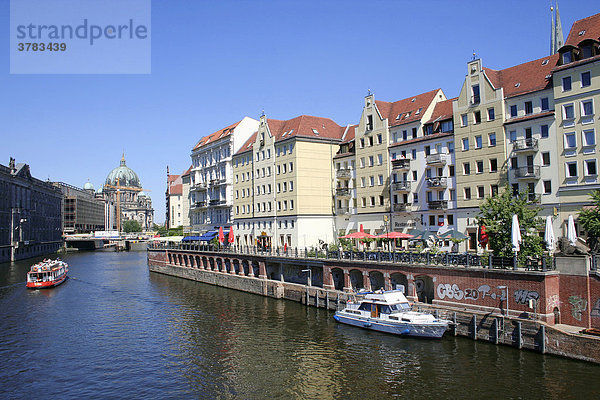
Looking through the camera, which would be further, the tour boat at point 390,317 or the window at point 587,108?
the window at point 587,108

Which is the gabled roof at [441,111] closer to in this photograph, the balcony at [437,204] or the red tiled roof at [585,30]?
the balcony at [437,204]

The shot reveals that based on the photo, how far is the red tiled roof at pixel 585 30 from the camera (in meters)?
47.9

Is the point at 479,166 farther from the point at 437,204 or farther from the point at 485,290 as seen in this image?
the point at 485,290

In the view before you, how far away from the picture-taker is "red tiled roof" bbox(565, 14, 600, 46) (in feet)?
157

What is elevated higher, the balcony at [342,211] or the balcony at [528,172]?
the balcony at [528,172]

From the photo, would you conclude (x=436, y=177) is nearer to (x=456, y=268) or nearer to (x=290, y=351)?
(x=456, y=268)

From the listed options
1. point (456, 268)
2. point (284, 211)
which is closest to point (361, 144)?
point (284, 211)

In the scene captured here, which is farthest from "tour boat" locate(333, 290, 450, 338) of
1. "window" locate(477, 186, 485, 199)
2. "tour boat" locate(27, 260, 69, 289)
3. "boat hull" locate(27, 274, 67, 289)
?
"tour boat" locate(27, 260, 69, 289)

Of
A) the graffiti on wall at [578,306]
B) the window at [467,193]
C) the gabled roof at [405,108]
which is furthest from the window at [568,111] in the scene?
the graffiti on wall at [578,306]

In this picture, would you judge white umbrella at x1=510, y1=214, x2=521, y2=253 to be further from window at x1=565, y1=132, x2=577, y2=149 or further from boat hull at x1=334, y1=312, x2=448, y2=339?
window at x1=565, y1=132, x2=577, y2=149

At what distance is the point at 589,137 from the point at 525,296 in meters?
19.5

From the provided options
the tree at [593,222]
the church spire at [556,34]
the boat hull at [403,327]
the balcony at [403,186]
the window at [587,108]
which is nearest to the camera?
the boat hull at [403,327]

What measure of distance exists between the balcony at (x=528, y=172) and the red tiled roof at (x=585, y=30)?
13003 millimetres

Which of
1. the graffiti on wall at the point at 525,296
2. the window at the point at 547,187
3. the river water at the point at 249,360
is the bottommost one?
the river water at the point at 249,360
